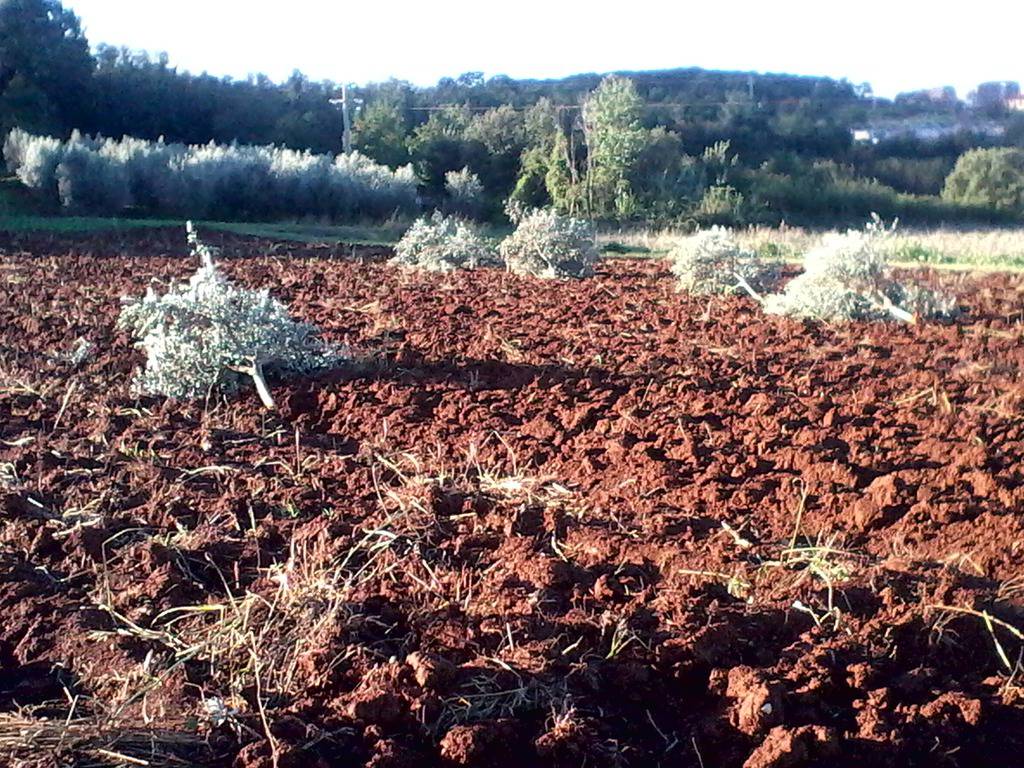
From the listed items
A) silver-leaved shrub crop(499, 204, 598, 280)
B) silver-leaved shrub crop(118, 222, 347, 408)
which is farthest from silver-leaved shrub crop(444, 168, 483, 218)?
silver-leaved shrub crop(118, 222, 347, 408)

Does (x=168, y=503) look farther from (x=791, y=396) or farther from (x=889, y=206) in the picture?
(x=889, y=206)

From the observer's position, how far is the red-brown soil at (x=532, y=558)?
337cm

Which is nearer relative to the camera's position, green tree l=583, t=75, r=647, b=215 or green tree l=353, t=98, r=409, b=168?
green tree l=583, t=75, r=647, b=215

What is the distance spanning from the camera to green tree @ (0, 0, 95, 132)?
3331cm

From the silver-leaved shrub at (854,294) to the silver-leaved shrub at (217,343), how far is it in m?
4.56

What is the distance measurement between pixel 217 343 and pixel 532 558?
3.80 metres

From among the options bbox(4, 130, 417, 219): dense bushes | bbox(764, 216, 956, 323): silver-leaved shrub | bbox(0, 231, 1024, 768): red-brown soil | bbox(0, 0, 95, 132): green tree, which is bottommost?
bbox(0, 231, 1024, 768): red-brown soil

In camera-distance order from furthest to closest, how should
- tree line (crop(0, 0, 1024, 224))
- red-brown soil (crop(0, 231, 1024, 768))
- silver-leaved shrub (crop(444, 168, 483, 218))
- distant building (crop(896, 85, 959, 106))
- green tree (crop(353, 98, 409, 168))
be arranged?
1. distant building (crop(896, 85, 959, 106))
2. green tree (crop(353, 98, 409, 168))
3. tree line (crop(0, 0, 1024, 224))
4. silver-leaved shrub (crop(444, 168, 483, 218))
5. red-brown soil (crop(0, 231, 1024, 768))

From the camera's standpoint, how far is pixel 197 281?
313 inches

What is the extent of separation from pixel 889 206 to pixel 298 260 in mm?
30676

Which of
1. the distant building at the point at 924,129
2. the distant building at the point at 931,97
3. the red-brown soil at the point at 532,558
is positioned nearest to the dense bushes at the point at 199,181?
the red-brown soil at the point at 532,558

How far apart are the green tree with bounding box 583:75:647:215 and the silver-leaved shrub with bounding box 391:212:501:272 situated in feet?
60.2

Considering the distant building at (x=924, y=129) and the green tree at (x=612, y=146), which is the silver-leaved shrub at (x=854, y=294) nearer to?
the green tree at (x=612, y=146)

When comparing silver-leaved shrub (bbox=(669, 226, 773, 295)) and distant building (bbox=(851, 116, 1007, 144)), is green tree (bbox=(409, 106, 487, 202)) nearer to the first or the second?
distant building (bbox=(851, 116, 1007, 144))
